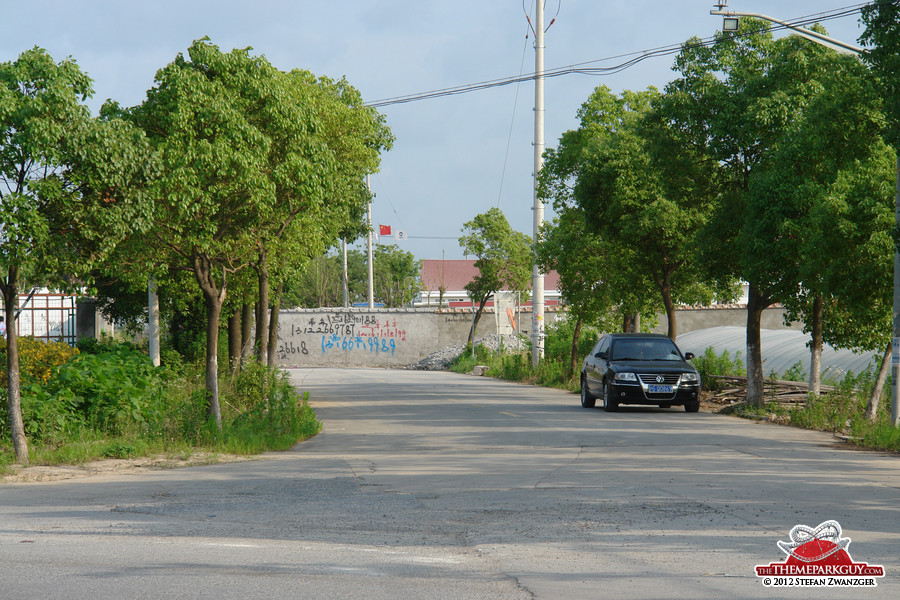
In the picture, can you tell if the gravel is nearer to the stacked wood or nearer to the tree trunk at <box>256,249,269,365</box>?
the stacked wood

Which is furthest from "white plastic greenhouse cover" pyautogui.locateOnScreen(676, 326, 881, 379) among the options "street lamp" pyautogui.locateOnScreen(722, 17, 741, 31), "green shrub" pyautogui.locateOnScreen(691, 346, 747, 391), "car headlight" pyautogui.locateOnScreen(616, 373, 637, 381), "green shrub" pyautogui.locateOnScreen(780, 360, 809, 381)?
"street lamp" pyautogui.locateOnScreen(722, 17, 741, 31)

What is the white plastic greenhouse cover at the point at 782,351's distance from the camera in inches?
930

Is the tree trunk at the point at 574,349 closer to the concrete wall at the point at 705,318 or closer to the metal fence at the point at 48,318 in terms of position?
the concrete wall at the point at 705,318

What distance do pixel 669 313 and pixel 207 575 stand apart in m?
20.9

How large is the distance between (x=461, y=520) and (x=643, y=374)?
12.5 metres

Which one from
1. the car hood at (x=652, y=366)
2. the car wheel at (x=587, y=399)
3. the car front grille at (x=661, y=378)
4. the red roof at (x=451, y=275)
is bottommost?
the car wheel at (x=587, y=399)

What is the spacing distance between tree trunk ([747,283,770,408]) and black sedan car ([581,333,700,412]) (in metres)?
1.18

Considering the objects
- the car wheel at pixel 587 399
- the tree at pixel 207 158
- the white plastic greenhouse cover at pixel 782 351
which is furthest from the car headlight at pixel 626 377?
the tree at pixel 207 158

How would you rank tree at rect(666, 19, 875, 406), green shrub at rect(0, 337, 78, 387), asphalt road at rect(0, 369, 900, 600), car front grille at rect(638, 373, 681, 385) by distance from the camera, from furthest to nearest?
car front grille at rect(638, 373, 681, 385) → green shrub at rect(0, 337, 78, 387) → tree at rect(666, 19, 875, 406) → asphalt road at rect(0, 369, 900, 600)

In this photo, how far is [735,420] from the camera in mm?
18906

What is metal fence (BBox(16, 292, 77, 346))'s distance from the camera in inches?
1001

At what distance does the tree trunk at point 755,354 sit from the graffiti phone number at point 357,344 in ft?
110

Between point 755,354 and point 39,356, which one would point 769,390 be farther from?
point 39,356

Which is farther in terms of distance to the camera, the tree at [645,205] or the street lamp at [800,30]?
the tree at [645,205]
